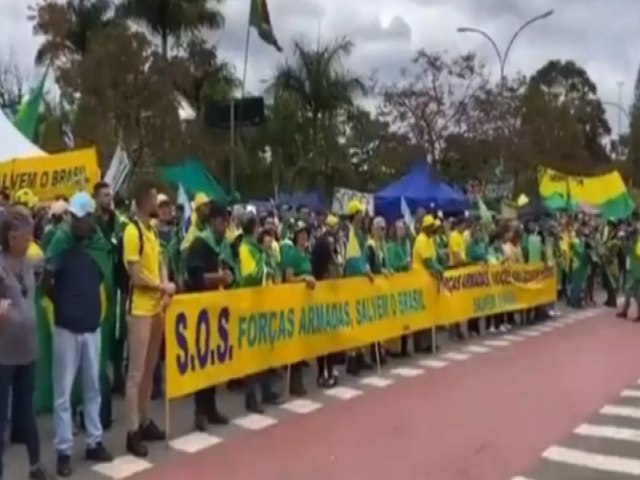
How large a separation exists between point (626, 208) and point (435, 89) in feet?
51.2

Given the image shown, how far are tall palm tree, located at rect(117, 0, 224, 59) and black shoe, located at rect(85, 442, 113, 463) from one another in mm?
34318

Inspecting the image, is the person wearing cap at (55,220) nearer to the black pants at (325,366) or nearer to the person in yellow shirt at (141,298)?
the person in yellow shirt at (141,298)

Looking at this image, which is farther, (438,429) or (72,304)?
(438,429)

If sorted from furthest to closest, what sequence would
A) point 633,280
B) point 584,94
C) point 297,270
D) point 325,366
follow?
point 584,94 → point 633,280 → point 325,366 → point 297,270

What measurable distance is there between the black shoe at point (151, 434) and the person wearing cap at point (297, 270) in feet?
9.48

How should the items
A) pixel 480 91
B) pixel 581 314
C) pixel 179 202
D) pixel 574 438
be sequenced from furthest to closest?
1. pixel 480 91
2. pixel 581 314
3. pixel 179 202
4. pixel 574 438

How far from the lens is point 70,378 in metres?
9.45

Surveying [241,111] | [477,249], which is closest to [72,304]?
[477,249]

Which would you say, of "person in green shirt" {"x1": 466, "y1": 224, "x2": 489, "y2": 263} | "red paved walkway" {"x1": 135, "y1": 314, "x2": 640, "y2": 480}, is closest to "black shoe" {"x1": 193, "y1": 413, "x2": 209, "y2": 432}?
"red paved walkway" {"x1": 135, "y1": 314, "x2": 640, "y2": 480}

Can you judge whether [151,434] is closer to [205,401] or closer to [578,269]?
[205,401]

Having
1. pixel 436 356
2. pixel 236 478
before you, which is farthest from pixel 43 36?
pixel 236 478

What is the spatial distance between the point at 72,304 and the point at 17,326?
0.87 metres

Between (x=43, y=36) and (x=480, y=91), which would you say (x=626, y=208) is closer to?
(x=480, y=91)

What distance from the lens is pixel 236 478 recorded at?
938cm
